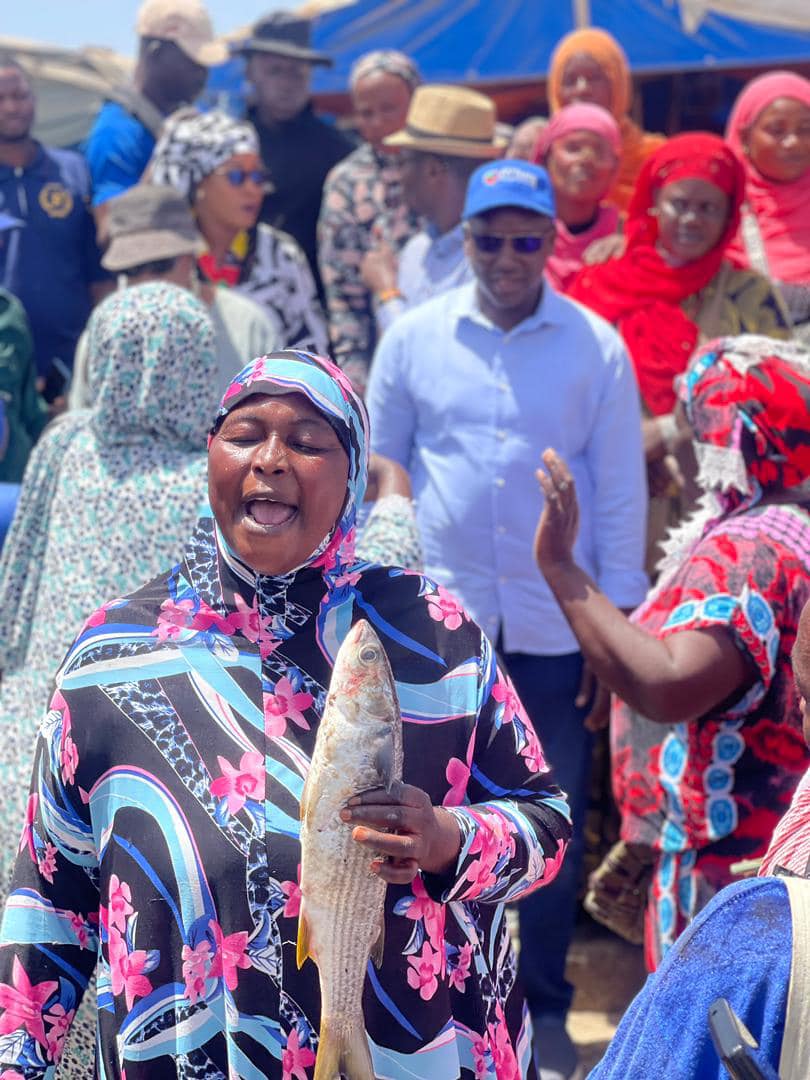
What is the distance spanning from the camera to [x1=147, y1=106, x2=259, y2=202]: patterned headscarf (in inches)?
245

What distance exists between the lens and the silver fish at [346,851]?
6.69 feet

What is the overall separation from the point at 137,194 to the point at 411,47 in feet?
21.9

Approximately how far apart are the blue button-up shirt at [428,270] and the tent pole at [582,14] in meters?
5.78

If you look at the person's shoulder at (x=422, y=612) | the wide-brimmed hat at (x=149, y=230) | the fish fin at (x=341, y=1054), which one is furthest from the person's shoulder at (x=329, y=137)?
the fish fin at (x=341, y=1054)

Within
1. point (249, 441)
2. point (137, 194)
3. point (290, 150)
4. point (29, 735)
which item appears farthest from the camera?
point (290, 150)

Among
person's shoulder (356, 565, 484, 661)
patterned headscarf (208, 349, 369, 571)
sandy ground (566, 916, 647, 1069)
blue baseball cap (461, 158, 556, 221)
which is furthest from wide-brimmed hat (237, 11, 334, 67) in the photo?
person's shoulder (356, 565, 484, 661)

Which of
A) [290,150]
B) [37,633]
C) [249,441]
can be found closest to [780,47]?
[290,150]

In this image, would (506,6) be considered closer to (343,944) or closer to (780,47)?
(780,47)

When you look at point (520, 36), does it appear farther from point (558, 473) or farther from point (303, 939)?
point (303, 939)

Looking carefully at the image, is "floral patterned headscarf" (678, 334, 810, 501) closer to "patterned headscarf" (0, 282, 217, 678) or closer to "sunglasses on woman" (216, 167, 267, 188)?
"patterned headscarf" (0, 282, 217, 678)

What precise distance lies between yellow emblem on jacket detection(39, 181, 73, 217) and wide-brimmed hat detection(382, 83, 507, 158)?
1469 millimetres

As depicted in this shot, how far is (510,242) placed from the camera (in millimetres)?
4941

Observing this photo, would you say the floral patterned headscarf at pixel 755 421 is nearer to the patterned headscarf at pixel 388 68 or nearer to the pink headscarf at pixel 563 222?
the pink headscarf at pixel 563 222

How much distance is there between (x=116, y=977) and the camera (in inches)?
90.4
